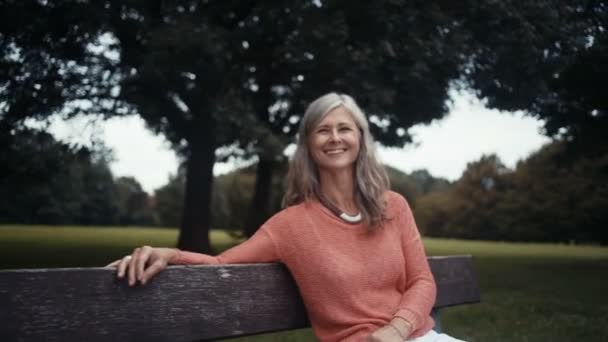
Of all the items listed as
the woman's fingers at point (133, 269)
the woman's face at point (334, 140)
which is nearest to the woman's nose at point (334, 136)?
the woman's face at point (334, 140)

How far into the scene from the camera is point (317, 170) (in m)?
2.59

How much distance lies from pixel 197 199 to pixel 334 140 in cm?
1359

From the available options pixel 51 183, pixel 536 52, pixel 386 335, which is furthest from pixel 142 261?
pixel 51 183

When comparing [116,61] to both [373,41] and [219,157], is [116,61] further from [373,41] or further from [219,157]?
[219,157]

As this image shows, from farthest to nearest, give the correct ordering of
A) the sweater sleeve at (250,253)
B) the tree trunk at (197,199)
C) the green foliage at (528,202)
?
1. the green foliage at (528,202)
2. the tree trunk at (197,199)
3. the sweater sleeve at (250,253)

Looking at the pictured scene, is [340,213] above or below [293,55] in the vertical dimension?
below

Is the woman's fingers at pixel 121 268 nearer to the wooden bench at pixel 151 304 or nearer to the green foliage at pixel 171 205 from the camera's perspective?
the wooden bench at pixel 151 304

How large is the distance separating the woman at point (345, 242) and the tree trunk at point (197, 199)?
42.3ft

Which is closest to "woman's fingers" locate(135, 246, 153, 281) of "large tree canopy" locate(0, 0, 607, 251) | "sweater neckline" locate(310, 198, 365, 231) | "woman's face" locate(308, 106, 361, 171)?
"sweater neckline" locate(310, 198, 365, 231)

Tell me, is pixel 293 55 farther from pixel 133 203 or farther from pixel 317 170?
pixel 133 203

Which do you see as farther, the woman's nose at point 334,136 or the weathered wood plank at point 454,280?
the weathered wood plank at point 454,280

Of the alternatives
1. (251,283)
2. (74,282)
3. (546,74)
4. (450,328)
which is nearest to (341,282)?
(251,283)

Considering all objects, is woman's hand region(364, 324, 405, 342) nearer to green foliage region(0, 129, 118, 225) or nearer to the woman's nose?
the woman's nose

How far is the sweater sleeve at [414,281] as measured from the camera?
2.34m
